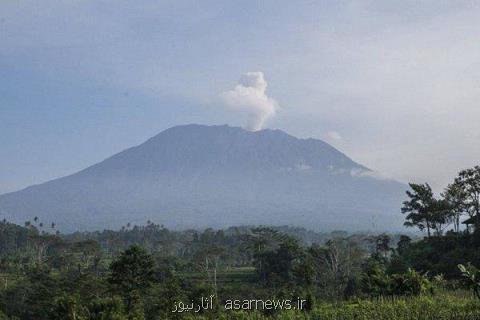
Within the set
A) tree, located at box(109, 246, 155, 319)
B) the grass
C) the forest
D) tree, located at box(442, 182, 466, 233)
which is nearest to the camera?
the grass

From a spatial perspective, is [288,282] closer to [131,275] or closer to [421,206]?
[421,206]

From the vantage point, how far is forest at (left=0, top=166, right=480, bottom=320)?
21875mm

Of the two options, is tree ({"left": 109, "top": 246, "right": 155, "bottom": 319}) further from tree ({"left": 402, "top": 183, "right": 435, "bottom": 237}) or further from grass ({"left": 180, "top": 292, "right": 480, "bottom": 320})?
tree ({"left": 402, "top": 183, "right": 435, "bottom": 237})

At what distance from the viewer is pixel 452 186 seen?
40281 mm

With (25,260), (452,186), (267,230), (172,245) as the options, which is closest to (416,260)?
(452,186)

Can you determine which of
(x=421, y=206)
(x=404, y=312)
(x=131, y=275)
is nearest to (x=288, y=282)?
(x=421, y=206)

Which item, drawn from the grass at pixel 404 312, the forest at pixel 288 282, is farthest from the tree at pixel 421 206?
the grass at pixel 404 312

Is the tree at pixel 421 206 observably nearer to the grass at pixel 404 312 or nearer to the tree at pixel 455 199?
the tree at pixel 455 199

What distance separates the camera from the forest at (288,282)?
71.8 ft

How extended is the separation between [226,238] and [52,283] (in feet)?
201

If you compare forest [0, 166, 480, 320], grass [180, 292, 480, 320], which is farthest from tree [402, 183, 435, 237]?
grass [180, 292, 480, 320]

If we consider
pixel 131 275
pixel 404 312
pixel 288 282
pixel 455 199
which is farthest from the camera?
pixel 288 282

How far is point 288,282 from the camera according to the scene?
165 ft

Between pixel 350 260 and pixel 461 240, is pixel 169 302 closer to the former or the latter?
pixel 461 240
